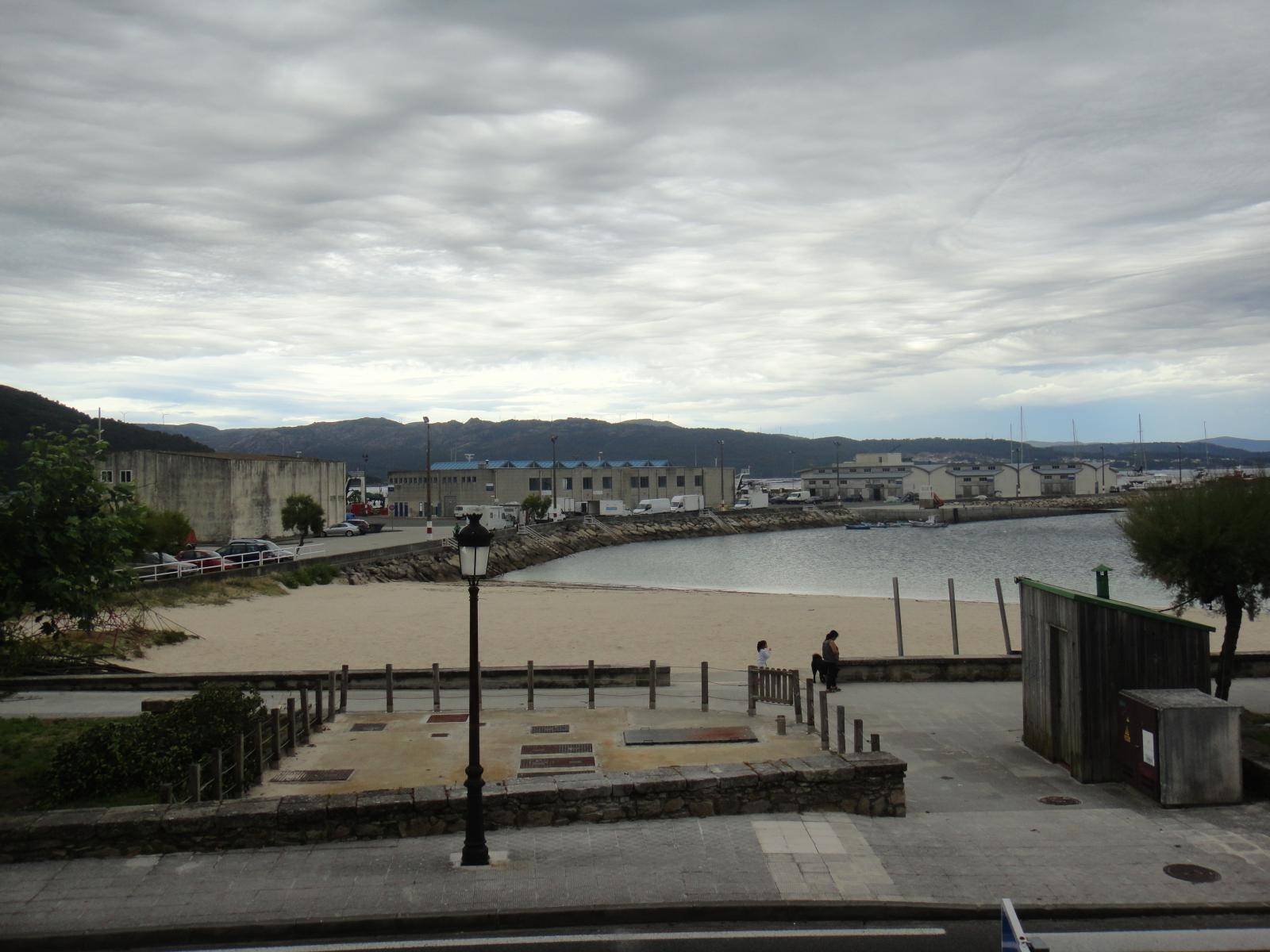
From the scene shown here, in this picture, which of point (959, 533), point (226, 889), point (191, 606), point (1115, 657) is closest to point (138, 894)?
point (226, 889)

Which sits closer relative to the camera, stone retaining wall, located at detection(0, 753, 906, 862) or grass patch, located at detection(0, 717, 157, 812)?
stone retaining wall, located at detection(0, 753, 906, 862)

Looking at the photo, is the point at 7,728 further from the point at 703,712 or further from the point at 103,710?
the point at 703,712

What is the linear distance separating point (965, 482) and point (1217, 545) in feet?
584

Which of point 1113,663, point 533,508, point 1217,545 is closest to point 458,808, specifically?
point 1113,663

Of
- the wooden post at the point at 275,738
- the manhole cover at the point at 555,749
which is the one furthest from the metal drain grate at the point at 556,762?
the wooden post at the point at 275,738

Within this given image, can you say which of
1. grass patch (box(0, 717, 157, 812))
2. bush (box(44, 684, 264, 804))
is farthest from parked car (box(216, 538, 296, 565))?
bush (box(44, 684, 264, 804))

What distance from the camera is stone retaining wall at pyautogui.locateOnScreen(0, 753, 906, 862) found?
991cm

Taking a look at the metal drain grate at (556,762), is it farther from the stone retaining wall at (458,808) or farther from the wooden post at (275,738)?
the wooden post at (275,738)

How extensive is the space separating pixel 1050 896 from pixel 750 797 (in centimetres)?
342

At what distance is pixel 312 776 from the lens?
42.2 feet

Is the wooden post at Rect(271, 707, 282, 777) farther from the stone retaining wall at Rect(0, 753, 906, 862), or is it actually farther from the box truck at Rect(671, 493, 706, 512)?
the box truck at Rect(671, 493, 706, 512)

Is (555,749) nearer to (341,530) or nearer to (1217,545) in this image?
(1217,545)

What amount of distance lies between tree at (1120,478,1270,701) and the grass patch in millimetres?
16007

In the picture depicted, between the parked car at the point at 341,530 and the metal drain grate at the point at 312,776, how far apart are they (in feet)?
213
